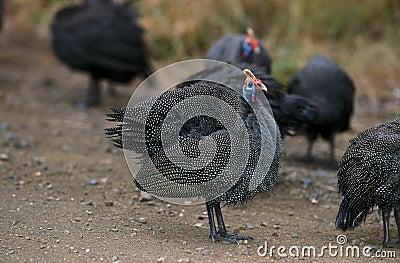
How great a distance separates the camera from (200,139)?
3898 mm

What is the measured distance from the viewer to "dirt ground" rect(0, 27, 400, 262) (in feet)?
12.5

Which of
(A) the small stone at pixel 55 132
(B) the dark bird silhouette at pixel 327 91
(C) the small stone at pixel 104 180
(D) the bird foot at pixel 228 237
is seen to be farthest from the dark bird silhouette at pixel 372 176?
(A) the small stone at pixel 55 132

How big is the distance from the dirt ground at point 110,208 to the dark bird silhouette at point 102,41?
614 mm

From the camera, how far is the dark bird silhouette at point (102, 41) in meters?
7.64

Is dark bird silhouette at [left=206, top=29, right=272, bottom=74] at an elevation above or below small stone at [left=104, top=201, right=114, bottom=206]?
above

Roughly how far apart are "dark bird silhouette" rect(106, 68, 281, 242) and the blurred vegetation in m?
5.02

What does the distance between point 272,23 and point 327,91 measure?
11.8 ft

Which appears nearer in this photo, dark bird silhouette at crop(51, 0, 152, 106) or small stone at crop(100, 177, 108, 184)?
small stone at crop(100, 177, 108, 184)

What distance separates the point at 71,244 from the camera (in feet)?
12.6

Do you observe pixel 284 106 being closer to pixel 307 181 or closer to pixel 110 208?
pixel 307 181

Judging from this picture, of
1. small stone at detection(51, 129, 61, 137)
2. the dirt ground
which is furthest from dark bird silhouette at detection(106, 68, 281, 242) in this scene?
small stone at detection(51, 129, 61, 137)

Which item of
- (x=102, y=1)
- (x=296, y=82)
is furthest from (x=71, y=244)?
(x=102, y=1)

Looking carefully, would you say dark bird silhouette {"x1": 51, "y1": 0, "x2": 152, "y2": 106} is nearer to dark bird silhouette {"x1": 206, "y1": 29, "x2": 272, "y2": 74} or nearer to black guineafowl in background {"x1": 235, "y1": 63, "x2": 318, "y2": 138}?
dark bird silhouette {"x1": 206, "y1": 29, "x2": 272, "y2": 74}

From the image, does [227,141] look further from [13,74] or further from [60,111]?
[13,74]
